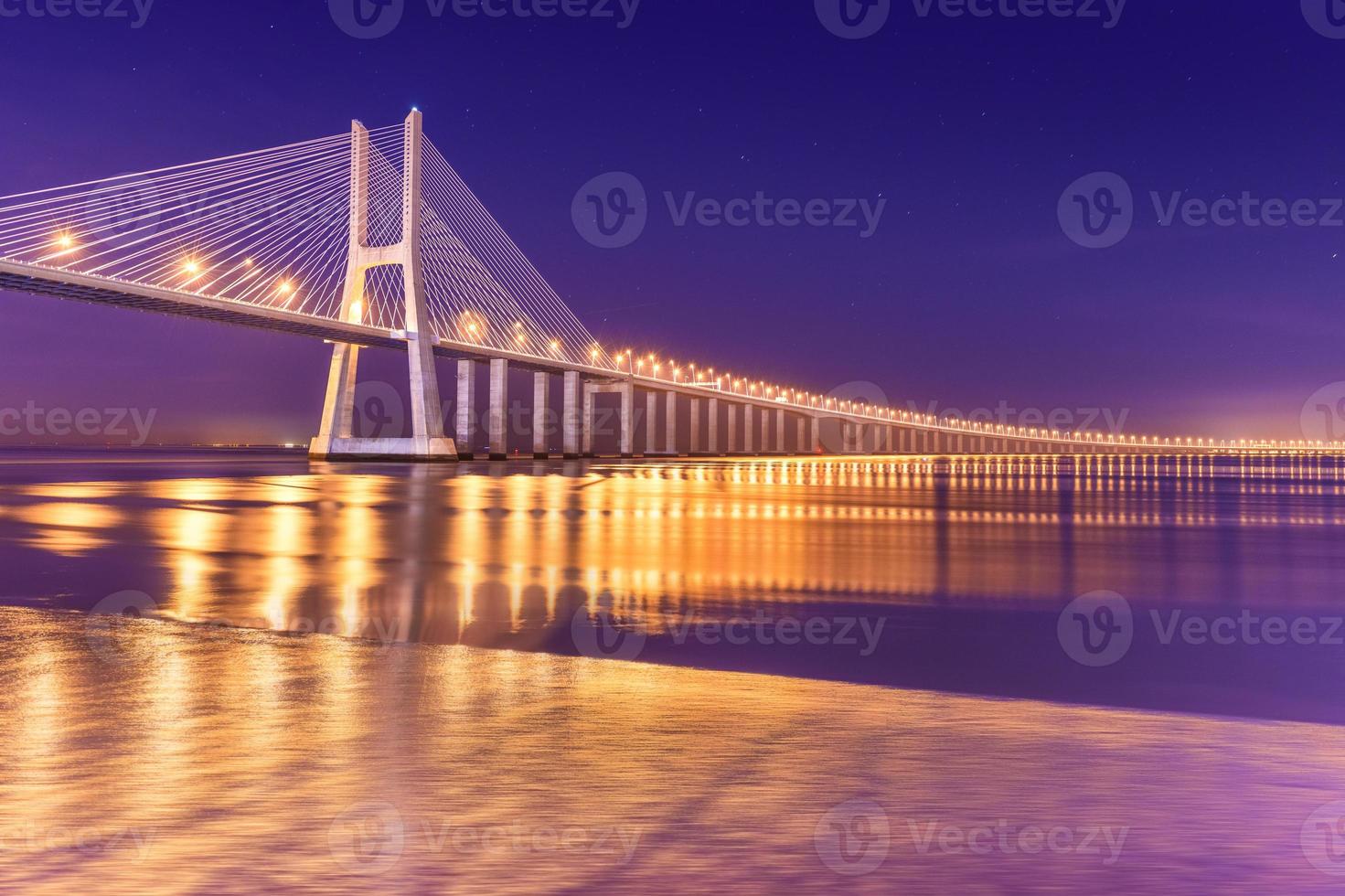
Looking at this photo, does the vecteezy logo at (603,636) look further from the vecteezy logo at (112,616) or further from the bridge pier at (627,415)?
the bridge pier at (627,415)

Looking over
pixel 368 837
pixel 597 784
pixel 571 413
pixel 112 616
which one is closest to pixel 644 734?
pixel 597 784

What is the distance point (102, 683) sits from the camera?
5.45 metres

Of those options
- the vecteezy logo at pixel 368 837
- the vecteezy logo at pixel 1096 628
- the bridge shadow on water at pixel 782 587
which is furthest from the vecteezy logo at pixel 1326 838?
the vecteezy logo at pixel 1096 628

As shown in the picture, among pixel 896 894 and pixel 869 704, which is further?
pixel 869 704

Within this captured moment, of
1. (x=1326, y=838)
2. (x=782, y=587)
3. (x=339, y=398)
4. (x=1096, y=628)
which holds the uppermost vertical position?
(x=339, y=398)

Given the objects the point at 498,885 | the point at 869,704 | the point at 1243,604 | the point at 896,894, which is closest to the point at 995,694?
the point at 869,704

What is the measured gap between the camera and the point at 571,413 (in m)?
84.6

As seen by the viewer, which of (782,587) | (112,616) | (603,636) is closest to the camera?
(603,636)

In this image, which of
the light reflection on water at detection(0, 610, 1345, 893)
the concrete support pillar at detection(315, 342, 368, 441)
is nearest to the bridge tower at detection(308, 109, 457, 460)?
the concrete support pillar at detection(315, 342, 368, 441)

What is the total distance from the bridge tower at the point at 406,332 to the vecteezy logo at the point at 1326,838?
55.8 m

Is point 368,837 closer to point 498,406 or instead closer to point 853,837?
point 853,837

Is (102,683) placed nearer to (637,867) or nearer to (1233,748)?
(637,867)

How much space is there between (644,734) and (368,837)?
151cm

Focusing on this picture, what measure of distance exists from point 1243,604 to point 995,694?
624 cm
